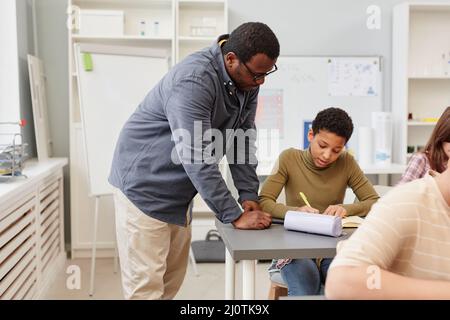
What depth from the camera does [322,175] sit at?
1.96m

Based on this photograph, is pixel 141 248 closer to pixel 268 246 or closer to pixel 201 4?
pixel 268 246

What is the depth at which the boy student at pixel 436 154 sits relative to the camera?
173 cm


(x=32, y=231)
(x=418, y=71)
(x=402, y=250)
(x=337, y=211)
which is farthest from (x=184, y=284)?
(x=402, y=250)

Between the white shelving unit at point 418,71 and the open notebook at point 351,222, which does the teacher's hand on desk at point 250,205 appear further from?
the white shelving unit at point 418,71

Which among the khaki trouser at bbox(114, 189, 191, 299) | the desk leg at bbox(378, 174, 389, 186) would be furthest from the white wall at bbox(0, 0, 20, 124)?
the desk leg at bbox(378, 174, 389, 186)

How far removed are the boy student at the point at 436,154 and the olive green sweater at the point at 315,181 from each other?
19cm

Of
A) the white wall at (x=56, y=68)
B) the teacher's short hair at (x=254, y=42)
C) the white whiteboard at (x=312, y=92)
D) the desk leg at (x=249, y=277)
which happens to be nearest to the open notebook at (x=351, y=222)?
the desk leg at (x=249, y=277)

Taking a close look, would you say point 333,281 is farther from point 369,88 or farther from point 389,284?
point 369,88

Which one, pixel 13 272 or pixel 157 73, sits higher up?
pixel 157 73

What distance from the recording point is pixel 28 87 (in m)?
3.35

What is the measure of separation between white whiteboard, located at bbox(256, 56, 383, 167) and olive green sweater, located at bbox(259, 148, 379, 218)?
181 centimetres

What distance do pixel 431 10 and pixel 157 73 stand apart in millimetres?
2052

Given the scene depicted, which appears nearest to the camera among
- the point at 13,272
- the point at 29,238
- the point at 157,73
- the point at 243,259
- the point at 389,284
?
the point at 389,284
